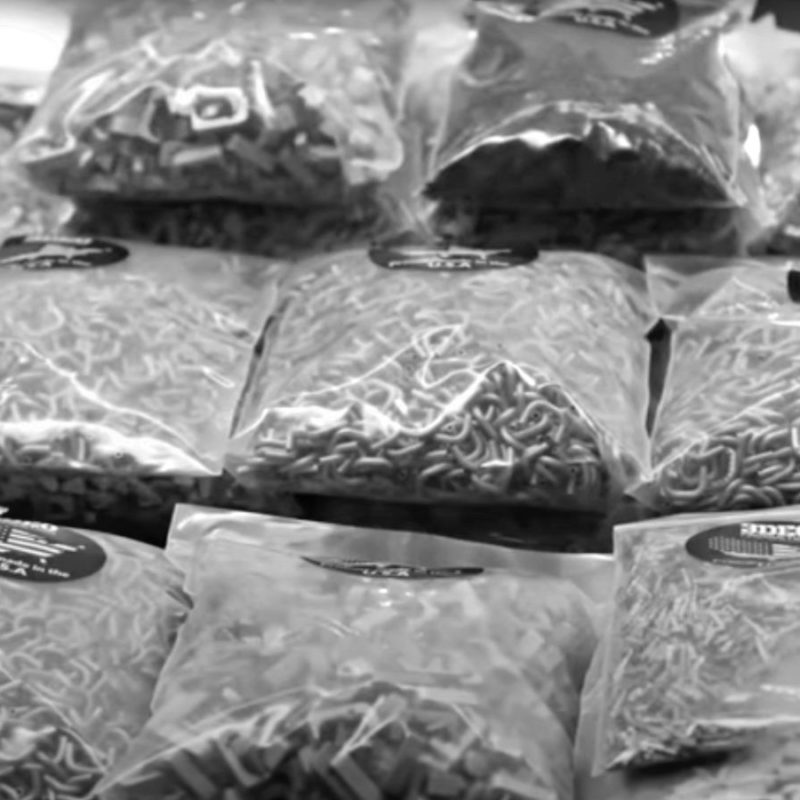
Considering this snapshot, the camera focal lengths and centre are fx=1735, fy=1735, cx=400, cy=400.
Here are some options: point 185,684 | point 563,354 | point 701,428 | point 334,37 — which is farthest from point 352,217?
point 185,684

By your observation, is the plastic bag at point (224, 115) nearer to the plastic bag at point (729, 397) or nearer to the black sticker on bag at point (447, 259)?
the black sticker on bag at point (447, 259)

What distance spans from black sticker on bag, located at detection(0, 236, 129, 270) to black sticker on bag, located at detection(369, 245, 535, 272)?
22cm

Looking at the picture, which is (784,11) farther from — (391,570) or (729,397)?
(391,570)

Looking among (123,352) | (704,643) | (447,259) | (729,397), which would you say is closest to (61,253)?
(123,352)

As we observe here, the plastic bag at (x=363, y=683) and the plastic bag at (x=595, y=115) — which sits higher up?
the plastic bag at (x=595, y=115)

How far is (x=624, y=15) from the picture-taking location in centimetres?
157

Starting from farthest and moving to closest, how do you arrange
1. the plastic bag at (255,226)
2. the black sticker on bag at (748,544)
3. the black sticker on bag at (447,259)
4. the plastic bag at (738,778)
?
the plastic bag at (255,226), the black sticker on bag at (447,259), the black sticker on bag at (748,544), the plastic bag at (738,778)

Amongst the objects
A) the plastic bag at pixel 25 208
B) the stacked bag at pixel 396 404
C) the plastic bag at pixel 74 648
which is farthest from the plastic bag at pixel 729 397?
the plastic bag at pixel 25 208

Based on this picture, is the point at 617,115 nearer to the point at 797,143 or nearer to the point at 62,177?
the point at 797,143

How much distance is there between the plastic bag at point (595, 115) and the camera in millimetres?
1434

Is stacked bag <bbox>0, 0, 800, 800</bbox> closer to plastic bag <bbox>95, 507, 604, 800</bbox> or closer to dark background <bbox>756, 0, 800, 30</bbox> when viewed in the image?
plastic bag <bbox>95, 507, 604, 800</bbox>

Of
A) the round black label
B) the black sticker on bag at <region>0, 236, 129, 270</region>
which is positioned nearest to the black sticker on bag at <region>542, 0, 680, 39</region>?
the black sticker on bag at <region>0, 236, 129, 270</region>

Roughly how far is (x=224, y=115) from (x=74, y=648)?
0.53 metres

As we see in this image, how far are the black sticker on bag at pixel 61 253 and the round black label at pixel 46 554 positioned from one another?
12.0 inches
